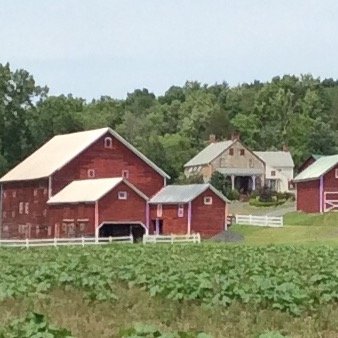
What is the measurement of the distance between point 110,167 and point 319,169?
1383cm

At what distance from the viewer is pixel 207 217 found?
60.4 meters

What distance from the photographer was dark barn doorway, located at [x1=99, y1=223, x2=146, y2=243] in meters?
59.4

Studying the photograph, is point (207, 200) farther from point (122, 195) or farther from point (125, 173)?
point (125, 173)

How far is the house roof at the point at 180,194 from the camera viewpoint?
6047 cm

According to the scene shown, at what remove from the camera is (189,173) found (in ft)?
339

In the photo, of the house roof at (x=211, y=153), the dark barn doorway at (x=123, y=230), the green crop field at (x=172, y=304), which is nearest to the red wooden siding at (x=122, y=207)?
the dark barn doorway at (x=123, y=230)

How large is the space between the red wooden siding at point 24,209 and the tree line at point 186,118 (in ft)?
33.3

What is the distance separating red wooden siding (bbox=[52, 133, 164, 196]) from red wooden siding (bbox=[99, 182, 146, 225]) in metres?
5.02

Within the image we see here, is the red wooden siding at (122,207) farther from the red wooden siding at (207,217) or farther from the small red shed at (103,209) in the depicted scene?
the red wooden siding at (207,217)

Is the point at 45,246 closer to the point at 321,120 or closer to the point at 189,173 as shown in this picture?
the point at 189,173

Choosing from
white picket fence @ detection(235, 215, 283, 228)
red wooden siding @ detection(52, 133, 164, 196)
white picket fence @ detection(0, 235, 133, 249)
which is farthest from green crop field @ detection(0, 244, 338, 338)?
red wooden siding @ detection(52, 133, 164, 196)

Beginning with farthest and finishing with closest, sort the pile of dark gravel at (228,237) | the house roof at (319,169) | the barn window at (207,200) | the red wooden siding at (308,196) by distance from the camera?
the red wooden siding at (308,196), the house roof at (319,169), the barn window at (207,200), the pile of dark gravel at (228,237)

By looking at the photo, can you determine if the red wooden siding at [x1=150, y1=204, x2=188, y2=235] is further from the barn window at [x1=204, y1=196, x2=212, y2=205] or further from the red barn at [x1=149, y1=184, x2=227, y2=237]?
the barn window at [x1=204, y1=196, x2=212, y2=205]

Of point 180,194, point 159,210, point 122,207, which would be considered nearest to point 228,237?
point 180,194
